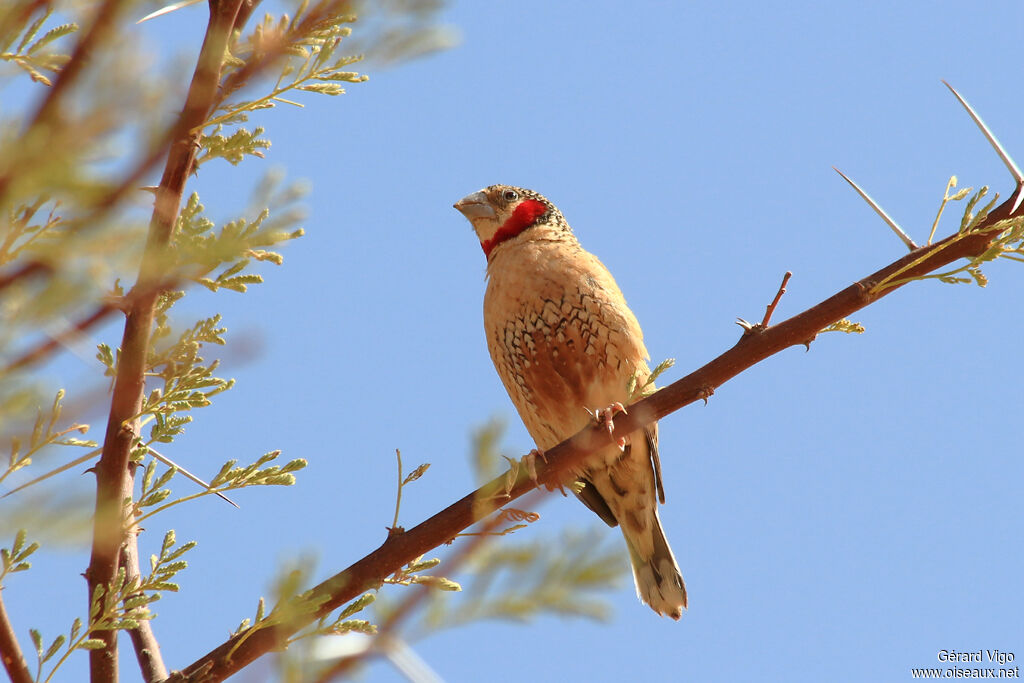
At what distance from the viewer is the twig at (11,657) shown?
2721mm

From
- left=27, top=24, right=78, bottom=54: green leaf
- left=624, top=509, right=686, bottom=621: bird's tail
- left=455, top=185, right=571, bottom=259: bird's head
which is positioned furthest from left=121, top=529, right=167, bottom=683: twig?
left=455, top=185, right=571, bottom=259: bird's head

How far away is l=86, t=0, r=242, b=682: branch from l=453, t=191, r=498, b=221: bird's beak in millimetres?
3779

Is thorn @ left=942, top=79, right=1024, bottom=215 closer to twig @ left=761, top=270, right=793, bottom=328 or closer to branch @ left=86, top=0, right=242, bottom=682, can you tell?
twig @ left=761, top=270, right=793, bottom=328

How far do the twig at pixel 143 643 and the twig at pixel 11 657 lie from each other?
1.70 feet

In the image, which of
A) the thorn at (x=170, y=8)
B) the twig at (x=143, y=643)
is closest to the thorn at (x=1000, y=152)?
the thorn at (x=170, y=8)

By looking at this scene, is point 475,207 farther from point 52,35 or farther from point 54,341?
point 54,341

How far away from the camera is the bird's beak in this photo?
6789 mm

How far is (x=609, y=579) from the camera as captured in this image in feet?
6.75

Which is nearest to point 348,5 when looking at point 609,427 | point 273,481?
point 273,481

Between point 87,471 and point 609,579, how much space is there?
173cm

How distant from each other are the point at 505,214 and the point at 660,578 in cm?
255

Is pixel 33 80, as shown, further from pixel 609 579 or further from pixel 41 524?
pixel 609 579

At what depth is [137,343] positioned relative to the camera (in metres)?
Result: 2.57

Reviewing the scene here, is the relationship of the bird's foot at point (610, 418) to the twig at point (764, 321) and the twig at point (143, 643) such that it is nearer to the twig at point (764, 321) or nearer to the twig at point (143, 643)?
the twig at point (764, 321)
